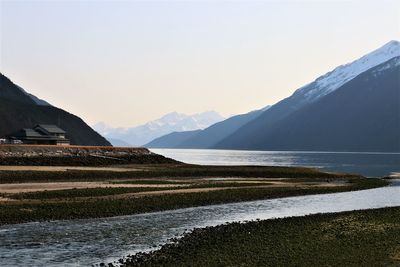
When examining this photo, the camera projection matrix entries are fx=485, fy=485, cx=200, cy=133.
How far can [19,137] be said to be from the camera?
130m

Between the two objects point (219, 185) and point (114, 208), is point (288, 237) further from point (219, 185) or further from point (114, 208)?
point (219, 185)

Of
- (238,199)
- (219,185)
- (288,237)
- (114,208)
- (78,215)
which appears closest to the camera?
(288,237)

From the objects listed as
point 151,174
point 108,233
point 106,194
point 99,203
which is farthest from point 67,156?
point 108,233

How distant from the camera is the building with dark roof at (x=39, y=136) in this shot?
425 ft

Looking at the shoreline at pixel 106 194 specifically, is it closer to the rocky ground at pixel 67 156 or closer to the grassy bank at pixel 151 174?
the grassy bank at pixel 151 174

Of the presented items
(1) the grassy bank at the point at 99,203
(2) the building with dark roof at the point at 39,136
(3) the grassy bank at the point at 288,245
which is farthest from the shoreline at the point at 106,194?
Answer: (2) the building with dark roof at the point at 39,136

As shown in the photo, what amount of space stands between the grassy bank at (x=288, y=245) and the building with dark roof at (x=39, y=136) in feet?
340

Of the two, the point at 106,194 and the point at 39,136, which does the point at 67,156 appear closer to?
the point at 39,136

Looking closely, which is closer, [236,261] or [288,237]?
[236,261]

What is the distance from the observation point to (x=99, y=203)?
47.2 metres

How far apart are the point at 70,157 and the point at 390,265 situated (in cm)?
8688

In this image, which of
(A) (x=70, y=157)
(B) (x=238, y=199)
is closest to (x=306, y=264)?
(B) (x=238, y=199)

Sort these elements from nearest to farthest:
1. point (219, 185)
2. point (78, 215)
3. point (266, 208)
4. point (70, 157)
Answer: point (78, 215), point (266, 208), point (219, 185), point (70, 157)

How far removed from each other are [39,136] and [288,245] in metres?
113
